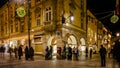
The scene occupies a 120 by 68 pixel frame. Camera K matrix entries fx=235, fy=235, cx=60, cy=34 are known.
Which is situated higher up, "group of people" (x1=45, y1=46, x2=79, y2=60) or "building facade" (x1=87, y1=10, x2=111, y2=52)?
"building facade" (x1=87, y1=10, x2=111, y2=52)

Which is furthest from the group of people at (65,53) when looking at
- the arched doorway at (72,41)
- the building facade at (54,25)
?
the arched doorway at (72,41)

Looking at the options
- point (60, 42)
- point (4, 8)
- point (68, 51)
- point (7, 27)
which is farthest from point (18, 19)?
point (68, 51)

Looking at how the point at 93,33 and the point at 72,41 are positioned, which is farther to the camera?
the point at 93,33

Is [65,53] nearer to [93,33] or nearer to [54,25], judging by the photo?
[54,25]

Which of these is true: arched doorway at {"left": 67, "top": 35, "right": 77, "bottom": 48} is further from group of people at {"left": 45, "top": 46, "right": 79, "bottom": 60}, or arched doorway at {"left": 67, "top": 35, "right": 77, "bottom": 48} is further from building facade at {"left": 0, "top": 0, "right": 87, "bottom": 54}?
group of people at {"left": 45, "top": 46, "right": 79, "bottom": 60}

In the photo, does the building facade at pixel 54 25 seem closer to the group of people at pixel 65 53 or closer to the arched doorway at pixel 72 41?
the arched doorway at pixel 72 41

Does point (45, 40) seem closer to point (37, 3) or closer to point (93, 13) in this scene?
point (37, 3)

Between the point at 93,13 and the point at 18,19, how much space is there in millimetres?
18537

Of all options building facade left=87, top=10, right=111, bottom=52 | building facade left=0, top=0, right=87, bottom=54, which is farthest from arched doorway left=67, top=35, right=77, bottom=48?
building facade left=87, top=10, right=111, bottom=52

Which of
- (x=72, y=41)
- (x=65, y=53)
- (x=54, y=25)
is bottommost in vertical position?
(x=65, y=53)

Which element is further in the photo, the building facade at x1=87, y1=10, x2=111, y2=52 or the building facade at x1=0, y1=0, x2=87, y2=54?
the building facade at x1=87, y1=10, x2=111, y2=52

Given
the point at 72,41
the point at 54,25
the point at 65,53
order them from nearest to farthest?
the point at 65,53, the point at 54,25, the point at 72,41

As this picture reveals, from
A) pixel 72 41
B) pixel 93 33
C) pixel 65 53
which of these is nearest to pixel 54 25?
pixel 65 53

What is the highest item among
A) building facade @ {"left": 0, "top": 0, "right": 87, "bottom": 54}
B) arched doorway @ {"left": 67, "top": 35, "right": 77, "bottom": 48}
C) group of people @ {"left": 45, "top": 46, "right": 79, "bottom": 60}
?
building facade @ {"left": 0, "top": 0, "right": 87, "bottom": 54}
